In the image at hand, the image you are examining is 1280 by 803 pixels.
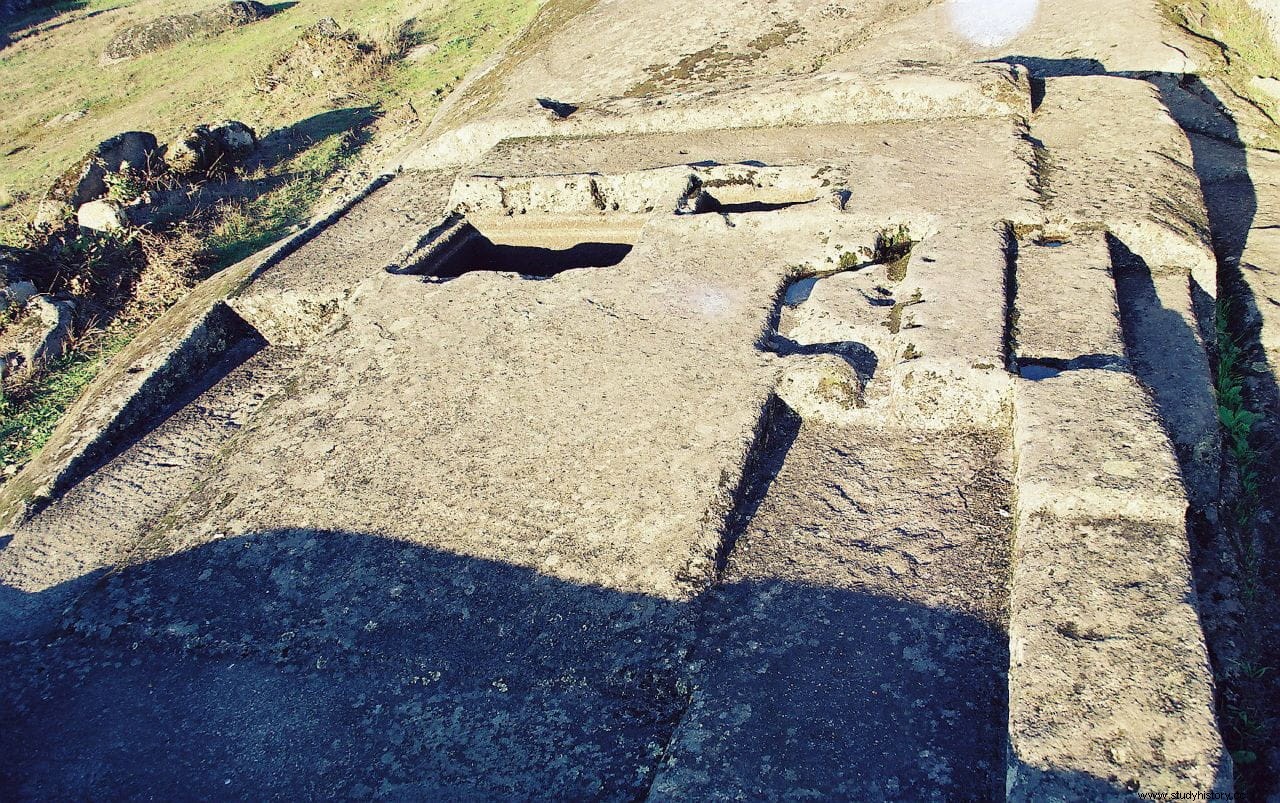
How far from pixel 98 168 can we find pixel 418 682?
294 inches

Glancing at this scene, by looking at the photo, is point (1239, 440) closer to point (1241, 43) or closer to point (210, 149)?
point (1241, 43)

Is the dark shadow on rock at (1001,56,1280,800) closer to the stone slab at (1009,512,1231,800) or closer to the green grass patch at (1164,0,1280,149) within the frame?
the green grass patch at (1164,0,1280,149)

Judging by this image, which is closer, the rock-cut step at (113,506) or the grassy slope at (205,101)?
the rock-cut step at (113,506)

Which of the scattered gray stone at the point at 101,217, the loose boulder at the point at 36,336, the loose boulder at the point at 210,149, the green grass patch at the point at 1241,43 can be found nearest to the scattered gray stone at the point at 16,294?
the loose boulder at the point at 36,336

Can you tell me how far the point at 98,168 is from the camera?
7.33 meters

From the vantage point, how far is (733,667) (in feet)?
6.33

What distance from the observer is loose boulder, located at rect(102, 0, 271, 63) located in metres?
16.3

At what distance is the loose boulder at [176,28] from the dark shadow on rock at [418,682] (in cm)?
1796

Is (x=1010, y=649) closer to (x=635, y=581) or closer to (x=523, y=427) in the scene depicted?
(x=635, y=581)

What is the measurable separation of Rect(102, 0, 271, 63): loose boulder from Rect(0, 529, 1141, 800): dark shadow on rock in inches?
707

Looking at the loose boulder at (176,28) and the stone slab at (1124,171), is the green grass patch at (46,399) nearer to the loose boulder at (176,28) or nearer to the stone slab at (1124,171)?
the stone slab at (1124,171)

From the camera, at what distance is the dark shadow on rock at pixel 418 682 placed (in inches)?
71.0

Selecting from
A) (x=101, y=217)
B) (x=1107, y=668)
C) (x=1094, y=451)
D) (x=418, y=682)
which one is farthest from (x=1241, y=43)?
(x=101, y=217)

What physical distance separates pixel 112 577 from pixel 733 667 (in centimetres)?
208
